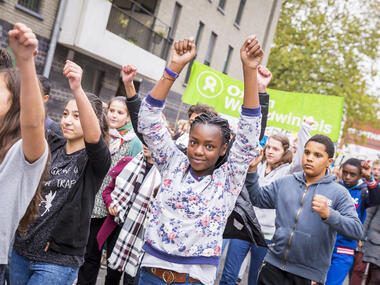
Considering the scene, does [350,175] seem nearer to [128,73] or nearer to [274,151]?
[274,151]

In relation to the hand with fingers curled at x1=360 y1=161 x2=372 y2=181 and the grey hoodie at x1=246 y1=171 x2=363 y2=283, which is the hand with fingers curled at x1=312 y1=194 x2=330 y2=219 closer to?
the grey hoodie at x1=246 y1=171 x2=363 y2=283

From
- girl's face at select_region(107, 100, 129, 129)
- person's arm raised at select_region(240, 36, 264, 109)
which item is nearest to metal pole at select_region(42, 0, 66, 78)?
girl's face at select_region(107, 100, 129, 129)

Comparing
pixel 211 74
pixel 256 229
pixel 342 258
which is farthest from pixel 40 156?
pixel 211 74

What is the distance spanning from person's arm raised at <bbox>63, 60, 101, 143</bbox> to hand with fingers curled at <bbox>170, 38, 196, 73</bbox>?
54 cm

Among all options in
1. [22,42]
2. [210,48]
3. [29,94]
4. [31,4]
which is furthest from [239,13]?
[22,42]

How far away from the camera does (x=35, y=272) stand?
2869 millimetres

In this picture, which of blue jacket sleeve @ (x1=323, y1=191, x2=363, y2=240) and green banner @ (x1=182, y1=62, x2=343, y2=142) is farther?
green banner @ (x1=182, y1=62, x2=343, y2=142)

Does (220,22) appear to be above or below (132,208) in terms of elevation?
above

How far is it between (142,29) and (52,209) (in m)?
14.4

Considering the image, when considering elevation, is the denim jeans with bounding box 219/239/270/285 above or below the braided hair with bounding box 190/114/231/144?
below

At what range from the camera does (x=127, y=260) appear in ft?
14.1

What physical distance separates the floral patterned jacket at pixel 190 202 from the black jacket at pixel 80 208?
1.15ft

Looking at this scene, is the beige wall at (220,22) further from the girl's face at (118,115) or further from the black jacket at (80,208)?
the black jacket at (80,208)

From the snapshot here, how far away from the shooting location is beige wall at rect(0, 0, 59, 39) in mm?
11719
